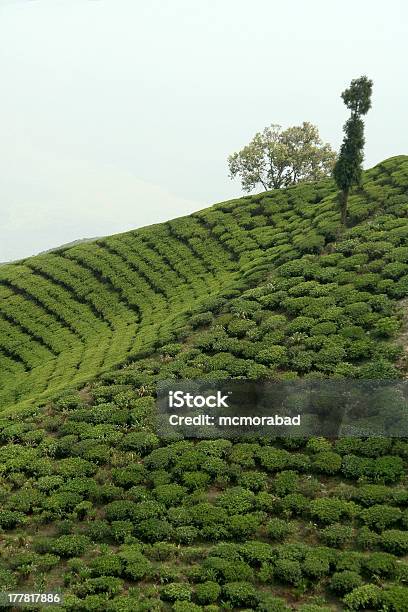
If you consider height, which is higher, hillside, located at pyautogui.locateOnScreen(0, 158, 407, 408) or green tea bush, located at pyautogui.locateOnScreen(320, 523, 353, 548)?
hillside, located at pyautogui.locateOnScreen(0, 158, 407, 408)

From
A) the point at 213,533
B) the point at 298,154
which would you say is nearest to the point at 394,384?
the point at 213,533

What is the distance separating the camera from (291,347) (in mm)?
26844

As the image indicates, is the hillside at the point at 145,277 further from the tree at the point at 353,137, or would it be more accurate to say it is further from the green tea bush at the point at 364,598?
the green tea bush at the point at 364,598

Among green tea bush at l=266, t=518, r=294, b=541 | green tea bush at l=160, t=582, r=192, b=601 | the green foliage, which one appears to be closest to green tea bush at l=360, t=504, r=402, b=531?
the green foliage

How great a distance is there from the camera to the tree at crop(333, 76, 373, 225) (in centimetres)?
3781

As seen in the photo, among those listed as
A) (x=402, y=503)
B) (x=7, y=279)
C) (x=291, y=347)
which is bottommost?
(x=402, y=503)

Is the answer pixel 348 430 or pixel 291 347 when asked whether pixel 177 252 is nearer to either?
pixel 291 347

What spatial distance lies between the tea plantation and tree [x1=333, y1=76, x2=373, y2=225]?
300cm

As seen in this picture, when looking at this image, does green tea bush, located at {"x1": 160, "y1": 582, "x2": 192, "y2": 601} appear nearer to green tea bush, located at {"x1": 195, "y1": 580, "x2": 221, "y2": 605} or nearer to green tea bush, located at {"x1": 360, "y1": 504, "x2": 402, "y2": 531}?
green tea bush, located at {"x1": 195, "y1": 580, "x2": 221, "y2": 605}

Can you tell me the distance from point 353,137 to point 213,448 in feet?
82.7

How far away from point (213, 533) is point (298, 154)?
62600mm

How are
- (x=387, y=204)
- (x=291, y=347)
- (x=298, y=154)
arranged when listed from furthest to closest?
1. (x=298, y=154)
2. (x=387, y=204)
3. (x=291, y=347)

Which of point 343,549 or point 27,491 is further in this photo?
point 27,491

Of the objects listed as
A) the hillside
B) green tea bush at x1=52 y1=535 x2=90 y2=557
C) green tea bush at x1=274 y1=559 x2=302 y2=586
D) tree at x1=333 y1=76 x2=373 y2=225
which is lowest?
green tea bush at x1=274 y1=559 x2=302 y2=586
